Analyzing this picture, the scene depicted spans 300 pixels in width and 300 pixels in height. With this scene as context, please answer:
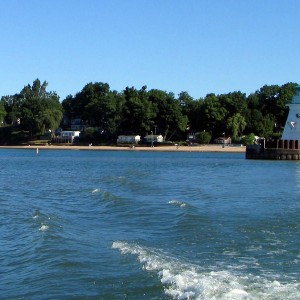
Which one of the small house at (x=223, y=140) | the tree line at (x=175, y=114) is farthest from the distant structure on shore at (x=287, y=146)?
the small house at (x=223, y=140)

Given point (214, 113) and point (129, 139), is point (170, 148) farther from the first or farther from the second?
point (129, 139)

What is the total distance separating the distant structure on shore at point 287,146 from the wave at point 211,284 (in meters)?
65.6

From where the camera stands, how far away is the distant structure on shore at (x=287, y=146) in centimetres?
7981

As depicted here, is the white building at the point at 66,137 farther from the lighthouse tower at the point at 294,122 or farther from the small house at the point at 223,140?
the lighthouse tower at the point at 294,122

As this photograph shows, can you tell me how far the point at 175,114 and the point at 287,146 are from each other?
60055mm

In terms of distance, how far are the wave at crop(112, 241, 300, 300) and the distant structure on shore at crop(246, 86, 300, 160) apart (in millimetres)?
65609

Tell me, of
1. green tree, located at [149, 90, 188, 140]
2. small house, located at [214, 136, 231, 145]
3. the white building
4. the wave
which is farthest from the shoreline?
the wave

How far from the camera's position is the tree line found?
13838cm

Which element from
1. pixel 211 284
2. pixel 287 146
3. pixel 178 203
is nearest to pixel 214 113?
pixel 287 146

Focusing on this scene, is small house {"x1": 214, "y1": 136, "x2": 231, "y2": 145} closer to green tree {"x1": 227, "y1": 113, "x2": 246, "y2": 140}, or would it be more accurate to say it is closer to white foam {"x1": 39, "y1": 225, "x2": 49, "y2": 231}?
green tree {"x1": 227, "y1": 113, "x2": 246, "y2": 140}

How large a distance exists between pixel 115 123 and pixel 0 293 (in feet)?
447

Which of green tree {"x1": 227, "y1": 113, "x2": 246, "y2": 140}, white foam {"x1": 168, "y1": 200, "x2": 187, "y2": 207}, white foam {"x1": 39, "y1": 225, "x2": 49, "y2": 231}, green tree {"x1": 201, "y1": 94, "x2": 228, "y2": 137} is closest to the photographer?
white foam {"x1": 39, "y1": 225, "x2": 49, "y2": 231}

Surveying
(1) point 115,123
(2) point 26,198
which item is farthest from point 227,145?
(2) point 26,198

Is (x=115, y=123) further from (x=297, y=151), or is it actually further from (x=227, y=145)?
(x=297, y=151)
